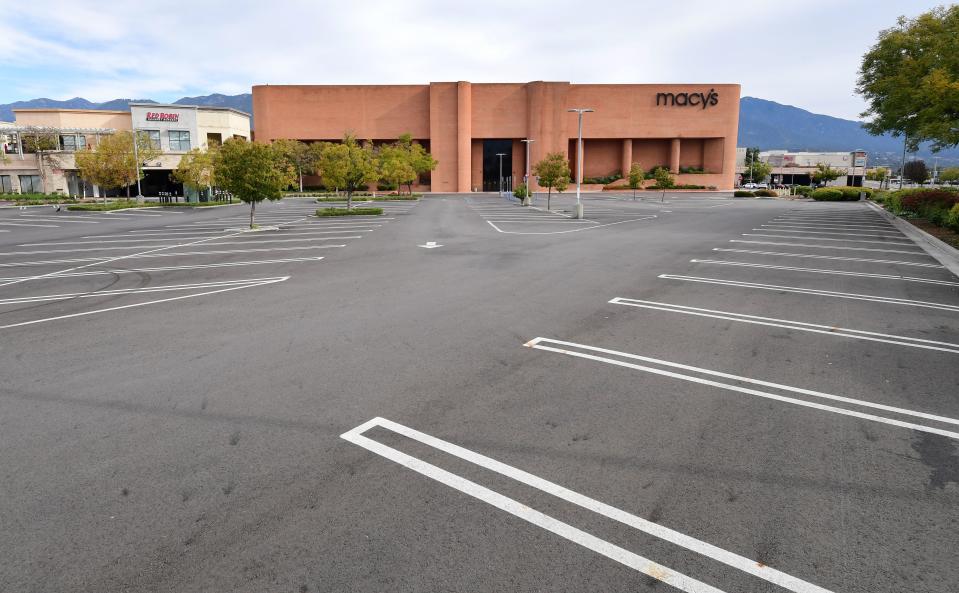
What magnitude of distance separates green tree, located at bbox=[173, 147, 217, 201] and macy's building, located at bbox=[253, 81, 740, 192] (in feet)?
110

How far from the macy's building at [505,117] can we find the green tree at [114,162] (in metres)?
29.9

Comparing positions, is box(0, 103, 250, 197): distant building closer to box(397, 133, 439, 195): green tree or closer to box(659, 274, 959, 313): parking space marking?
box(397, 133, 439, 195): green tree

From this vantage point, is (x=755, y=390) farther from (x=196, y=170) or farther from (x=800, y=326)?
(x=196, y=170)

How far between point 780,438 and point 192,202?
178 ft

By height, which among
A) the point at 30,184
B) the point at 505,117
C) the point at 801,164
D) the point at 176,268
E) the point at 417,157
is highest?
the point at 505,117

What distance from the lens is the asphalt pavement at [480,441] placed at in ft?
11.5

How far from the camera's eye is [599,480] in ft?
14.5

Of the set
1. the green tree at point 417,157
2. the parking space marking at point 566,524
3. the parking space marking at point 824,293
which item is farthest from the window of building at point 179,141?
the parking space marking at point 566,524

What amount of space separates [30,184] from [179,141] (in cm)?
1662

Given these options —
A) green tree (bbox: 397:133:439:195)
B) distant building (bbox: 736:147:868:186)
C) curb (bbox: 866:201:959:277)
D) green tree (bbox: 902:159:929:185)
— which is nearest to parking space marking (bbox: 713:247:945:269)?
curb (bbox: 866:201:959:277)

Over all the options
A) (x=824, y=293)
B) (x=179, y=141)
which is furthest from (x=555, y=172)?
(x=179, y=141)

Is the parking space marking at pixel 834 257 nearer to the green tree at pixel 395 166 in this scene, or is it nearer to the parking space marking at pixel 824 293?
the parking space marking at pixel 824 293

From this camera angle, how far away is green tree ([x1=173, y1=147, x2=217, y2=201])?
4698cm

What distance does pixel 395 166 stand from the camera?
189ft
